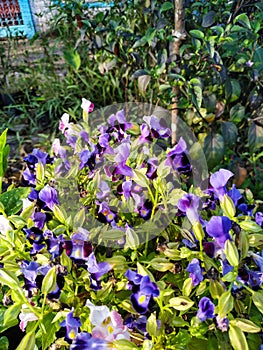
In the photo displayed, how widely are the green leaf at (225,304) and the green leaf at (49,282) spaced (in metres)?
0.30

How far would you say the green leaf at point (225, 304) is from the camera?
0.73 metres

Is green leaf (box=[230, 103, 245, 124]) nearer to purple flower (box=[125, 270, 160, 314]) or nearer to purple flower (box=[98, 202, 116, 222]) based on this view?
purple flower (box=[98, 202, 116, 222])

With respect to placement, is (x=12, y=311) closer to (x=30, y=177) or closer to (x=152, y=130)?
(x=30, y=177)

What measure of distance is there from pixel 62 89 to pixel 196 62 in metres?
1.46

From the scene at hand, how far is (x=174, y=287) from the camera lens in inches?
37.1

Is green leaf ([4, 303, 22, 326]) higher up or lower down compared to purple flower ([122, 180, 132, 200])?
lower down

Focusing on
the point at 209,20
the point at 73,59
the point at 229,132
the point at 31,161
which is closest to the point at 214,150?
the point at 229,132

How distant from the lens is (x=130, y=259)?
3.18 ft

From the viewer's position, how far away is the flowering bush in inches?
30.0

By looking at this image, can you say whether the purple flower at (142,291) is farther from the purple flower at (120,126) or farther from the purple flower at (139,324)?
the purple flower at (120,126)

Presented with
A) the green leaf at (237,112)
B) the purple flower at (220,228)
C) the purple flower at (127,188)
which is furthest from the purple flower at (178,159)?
the green leaf at (237,112)

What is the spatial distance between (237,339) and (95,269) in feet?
0.92

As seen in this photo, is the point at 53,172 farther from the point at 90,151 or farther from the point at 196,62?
the point at 196,62

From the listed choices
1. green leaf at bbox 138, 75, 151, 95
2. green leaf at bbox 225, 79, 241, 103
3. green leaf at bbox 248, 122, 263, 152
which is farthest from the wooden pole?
green leaf at bbox 248, 122, 263, 152
